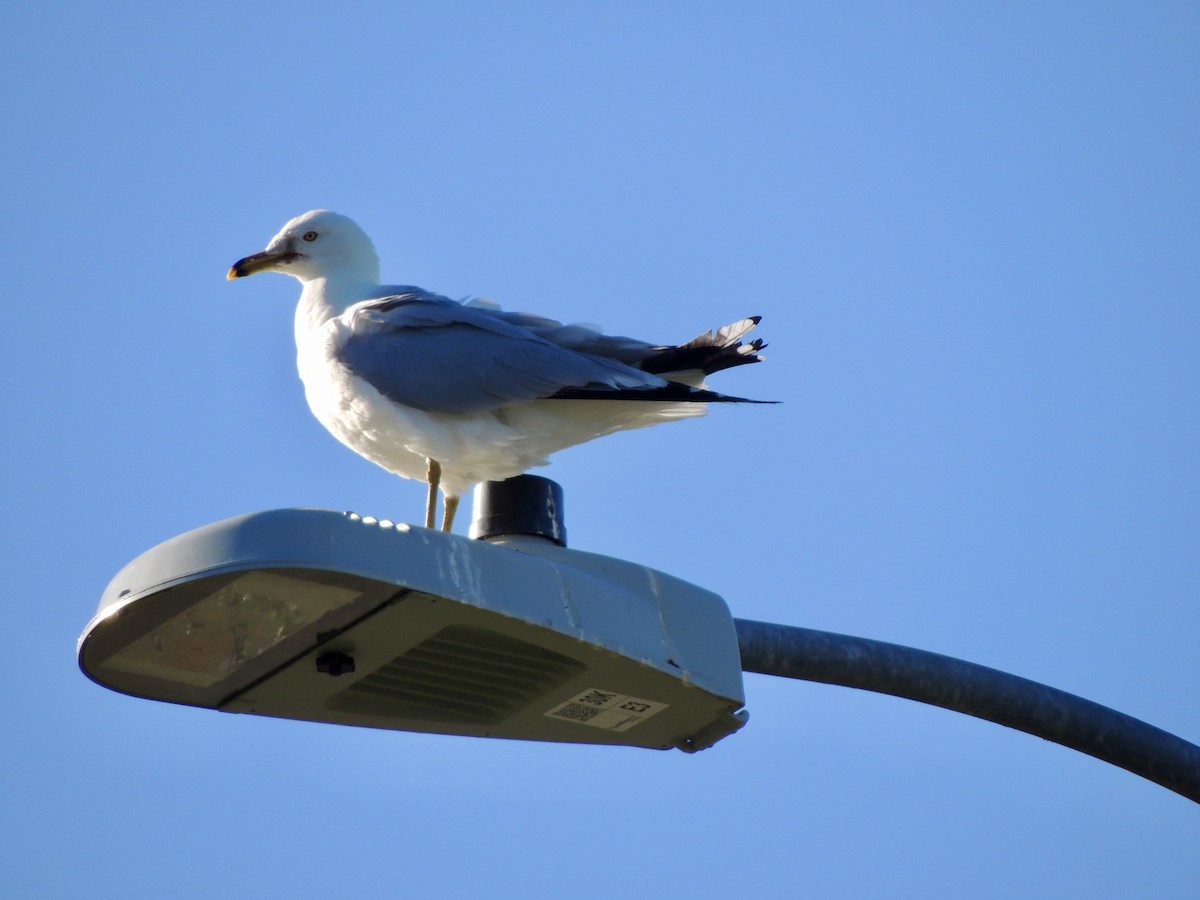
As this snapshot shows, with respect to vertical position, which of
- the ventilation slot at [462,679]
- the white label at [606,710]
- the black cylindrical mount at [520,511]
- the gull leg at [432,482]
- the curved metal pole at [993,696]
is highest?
the gull leg at [432,482]

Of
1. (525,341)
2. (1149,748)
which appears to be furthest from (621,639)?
(525,341)

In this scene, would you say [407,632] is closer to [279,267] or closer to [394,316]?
[394,316]

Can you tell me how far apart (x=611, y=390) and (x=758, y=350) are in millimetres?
507

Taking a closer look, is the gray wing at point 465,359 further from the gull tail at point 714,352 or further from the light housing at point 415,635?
the light housing at point 415,635

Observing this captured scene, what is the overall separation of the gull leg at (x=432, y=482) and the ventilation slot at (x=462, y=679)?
2252 mm

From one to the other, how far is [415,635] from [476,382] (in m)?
2.50

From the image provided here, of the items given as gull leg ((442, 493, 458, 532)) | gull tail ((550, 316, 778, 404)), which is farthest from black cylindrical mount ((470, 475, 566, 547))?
gull leg ((442, 493, 458, 532))

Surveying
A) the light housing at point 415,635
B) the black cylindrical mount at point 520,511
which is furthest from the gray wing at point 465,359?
the light housing at point 415,635

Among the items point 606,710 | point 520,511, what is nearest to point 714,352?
point 520,511

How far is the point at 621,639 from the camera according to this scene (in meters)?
3.34

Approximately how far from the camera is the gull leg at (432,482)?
5949mm

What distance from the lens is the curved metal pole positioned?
3928 mm

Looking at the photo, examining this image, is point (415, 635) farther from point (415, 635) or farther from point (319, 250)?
point (319, 250)

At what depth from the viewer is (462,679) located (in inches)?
140
